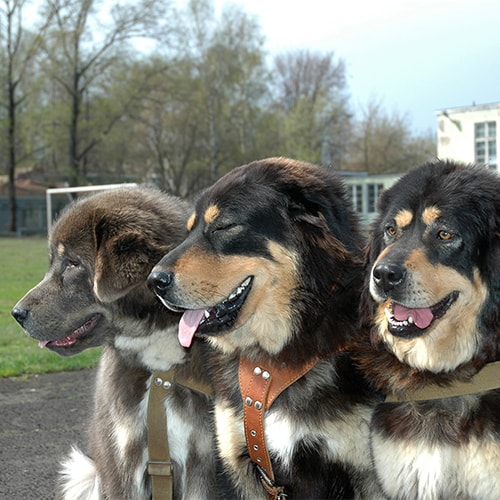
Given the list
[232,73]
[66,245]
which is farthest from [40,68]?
[66,245]

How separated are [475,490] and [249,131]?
163 ft

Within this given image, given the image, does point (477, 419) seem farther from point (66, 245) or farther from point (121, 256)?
point (66, 245)

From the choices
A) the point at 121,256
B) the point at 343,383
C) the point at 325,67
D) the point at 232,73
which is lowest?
the point at 343,383

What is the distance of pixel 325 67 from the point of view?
241 ft

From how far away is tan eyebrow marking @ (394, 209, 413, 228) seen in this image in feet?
12.2

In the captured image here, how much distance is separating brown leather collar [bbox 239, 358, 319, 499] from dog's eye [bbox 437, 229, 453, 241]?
39.0 inches

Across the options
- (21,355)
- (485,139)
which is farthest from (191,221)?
(485,139)

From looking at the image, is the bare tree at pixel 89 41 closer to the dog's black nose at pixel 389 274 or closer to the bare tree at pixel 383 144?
the bare tree at pixel 383 144

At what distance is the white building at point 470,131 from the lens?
42.5m

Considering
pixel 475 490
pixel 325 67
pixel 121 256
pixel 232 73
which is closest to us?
pixel 475 490

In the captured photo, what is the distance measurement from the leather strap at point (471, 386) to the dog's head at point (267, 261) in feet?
2.21

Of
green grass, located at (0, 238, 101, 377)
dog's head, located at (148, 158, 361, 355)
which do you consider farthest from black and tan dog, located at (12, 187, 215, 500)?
green grass, located at (0, 238, 101, 377)

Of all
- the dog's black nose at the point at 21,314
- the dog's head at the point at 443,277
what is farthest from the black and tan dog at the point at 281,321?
the dog's black nose at the point at 21,314

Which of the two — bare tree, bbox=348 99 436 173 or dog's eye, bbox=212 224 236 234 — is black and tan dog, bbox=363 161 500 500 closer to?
A: dog's eye, bbox=212 224 236 234
